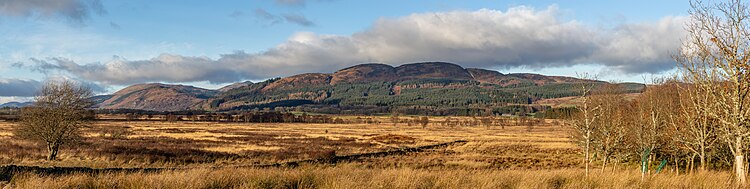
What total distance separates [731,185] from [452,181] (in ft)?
16.6

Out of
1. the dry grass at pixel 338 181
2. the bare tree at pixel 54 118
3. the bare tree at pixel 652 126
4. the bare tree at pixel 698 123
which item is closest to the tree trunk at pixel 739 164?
the dry grass at pixel 338 181

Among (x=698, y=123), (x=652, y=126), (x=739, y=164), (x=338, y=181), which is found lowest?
(x=338, y=181)

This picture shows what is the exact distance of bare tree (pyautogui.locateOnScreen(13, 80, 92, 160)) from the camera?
28.8m

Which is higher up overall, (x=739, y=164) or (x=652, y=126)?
(x=652, y=126)

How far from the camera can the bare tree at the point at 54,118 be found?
28828mm

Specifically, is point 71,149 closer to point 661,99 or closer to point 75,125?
point 75,125

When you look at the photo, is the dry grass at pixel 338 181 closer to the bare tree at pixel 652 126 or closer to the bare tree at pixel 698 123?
the bare tree at pixel 698 123

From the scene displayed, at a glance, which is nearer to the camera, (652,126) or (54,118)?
(652,126)

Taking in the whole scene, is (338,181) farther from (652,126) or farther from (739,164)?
(652,126)

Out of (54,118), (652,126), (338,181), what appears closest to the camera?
(338,181)

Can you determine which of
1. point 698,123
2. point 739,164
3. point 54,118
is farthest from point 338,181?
point 54,118

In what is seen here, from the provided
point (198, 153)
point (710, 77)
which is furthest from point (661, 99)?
point (198, 153)

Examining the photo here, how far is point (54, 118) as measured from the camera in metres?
29.3

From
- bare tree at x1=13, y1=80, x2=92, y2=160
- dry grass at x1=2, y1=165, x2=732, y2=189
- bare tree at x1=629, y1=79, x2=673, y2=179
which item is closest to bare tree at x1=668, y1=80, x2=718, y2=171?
dry grass at x1=2, y1=165, x2=732, y2=189
